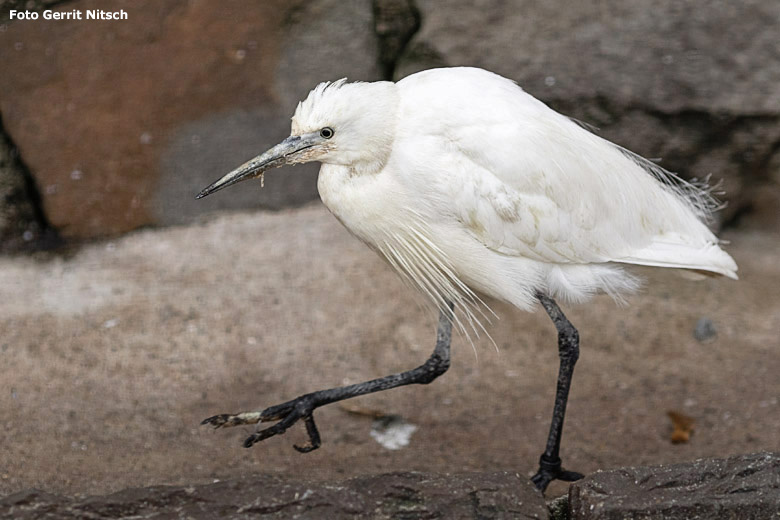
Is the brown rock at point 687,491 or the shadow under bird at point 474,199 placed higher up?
the shadow under bird at point 474,199

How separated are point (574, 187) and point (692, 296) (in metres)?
1.51

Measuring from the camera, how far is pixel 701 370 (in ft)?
11.0

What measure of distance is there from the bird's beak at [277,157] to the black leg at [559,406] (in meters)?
0.83

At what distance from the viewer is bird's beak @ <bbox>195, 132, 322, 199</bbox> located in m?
2.29

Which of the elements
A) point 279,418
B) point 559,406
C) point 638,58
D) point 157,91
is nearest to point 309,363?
point 279,418

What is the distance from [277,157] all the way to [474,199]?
0.52 m

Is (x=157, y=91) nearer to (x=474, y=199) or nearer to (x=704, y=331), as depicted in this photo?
(x=474, y=199)

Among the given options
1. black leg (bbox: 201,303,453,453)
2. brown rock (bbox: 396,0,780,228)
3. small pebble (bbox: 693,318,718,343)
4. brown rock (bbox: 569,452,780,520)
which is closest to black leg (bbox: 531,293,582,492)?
black leg (bbox: 201,303,453,453)

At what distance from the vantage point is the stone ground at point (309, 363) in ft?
9.39

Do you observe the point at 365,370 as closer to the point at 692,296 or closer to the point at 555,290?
the point at 555,290

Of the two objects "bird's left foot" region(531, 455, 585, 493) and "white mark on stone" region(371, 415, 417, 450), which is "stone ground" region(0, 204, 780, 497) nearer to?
"white mark on stone" region(371, 415, 417, 450)

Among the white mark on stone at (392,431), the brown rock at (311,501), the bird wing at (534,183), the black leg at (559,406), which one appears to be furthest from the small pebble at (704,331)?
the brown rock at (311,501)

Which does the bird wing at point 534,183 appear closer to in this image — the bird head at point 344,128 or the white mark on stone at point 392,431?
the bird head at point 344,128

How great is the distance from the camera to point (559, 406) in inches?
103
